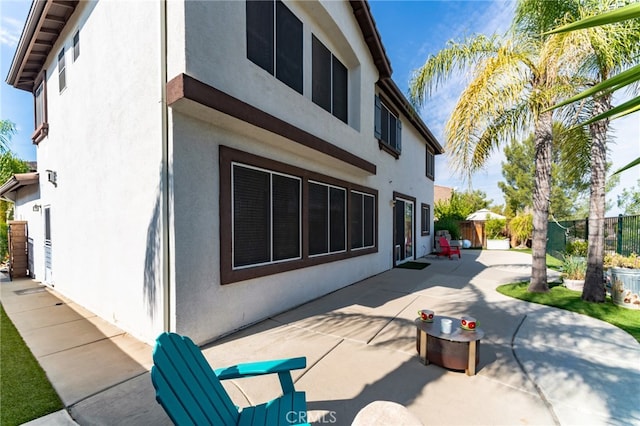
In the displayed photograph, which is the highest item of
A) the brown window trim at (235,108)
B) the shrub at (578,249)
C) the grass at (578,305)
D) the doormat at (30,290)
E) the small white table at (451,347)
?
the brown window trim at (235,108)

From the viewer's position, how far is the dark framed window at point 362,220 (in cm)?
953

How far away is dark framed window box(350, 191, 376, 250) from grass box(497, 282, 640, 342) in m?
4.30

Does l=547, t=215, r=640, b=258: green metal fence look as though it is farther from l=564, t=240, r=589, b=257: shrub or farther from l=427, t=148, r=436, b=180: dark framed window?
l=427, t=148, r=436, b=180: dark framed window

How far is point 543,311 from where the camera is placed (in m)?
6.50

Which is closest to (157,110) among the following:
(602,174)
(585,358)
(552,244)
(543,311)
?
(585,358)

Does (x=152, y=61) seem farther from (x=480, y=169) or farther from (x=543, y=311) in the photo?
(x=543, y=311)

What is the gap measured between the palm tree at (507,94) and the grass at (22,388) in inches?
347

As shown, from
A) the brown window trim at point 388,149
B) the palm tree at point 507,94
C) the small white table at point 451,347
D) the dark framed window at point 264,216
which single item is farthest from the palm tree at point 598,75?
the dark framed window at point 264,216

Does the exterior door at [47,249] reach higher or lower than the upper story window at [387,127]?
lower

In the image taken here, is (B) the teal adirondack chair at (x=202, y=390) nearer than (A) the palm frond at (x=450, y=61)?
Yes

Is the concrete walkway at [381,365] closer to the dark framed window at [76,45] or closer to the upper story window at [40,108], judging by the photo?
the upper story window at [40,108]

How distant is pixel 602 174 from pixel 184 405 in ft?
31.6

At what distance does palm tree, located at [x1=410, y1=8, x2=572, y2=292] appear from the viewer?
7.02 metres

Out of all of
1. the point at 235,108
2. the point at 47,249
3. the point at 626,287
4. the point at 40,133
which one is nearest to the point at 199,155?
the point at 235,108
